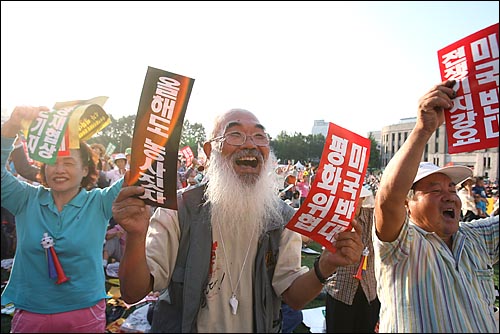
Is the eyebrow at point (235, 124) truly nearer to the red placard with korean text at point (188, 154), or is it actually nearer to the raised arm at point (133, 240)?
the raised arm at point (133, 240)

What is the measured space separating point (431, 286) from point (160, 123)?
57.5 inches

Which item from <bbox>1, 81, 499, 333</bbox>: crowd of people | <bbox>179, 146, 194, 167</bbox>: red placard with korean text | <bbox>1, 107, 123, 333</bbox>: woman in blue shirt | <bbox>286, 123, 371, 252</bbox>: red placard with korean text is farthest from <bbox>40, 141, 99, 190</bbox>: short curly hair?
<bbox>179, 146, 194, 167</bbox>: red placard with korean text

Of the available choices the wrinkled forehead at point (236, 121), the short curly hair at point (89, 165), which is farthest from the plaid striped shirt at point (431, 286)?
the short curly hair at point (89, 165)

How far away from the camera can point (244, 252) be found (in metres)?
1.94

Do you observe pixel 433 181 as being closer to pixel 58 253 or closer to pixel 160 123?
pixel 160 123

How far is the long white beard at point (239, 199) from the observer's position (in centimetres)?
202

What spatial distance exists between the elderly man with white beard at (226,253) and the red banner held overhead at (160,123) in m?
0.13

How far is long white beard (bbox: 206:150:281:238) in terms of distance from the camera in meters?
2.02

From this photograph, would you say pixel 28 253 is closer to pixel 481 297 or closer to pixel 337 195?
pixel 337 195

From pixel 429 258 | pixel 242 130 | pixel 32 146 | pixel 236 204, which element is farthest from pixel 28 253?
pixel 429 258

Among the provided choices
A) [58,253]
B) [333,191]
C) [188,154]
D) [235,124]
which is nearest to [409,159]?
[333,191]

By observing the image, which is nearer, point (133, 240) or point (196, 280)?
point (133, 240)

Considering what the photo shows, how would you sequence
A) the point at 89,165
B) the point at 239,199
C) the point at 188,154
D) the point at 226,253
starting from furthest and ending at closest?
the point at 188,154 → the point at 89,165 → the point at 239,199 → the point at 226,253

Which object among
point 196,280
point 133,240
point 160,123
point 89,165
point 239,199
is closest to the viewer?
point 160,123
